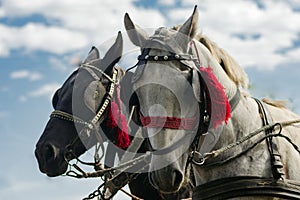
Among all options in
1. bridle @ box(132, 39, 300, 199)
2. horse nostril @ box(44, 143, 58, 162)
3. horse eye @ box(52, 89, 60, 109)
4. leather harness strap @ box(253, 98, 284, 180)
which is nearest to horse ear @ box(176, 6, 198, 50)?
bridle @ box(132, 39, 300, 199)

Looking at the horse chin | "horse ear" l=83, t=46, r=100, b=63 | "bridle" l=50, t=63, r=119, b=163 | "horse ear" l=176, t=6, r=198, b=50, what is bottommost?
the horse chin

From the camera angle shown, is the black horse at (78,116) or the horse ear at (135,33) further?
the black horse at (78,116)

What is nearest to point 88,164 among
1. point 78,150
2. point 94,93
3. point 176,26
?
point 78,150

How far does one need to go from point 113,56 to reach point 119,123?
71cm

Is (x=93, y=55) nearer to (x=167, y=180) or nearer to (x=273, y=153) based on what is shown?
(x=273, y=153)

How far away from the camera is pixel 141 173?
21.7 feet

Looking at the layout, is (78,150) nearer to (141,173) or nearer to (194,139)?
(141,173)

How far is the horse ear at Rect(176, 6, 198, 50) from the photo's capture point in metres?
4.32

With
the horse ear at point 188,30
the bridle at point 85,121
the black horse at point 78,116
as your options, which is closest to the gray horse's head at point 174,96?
the horse ear at point 188,30

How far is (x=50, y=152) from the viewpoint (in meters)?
6.37

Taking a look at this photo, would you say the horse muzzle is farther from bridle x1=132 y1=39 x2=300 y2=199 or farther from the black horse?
bridle x1=132 y1=39 x2=300 y2=199

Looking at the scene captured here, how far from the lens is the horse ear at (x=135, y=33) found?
14.9ft

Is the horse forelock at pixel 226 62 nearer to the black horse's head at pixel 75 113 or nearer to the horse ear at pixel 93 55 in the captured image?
the black horse's head at pixel 75 113

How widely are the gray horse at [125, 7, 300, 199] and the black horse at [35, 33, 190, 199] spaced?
Result: 1669mm
